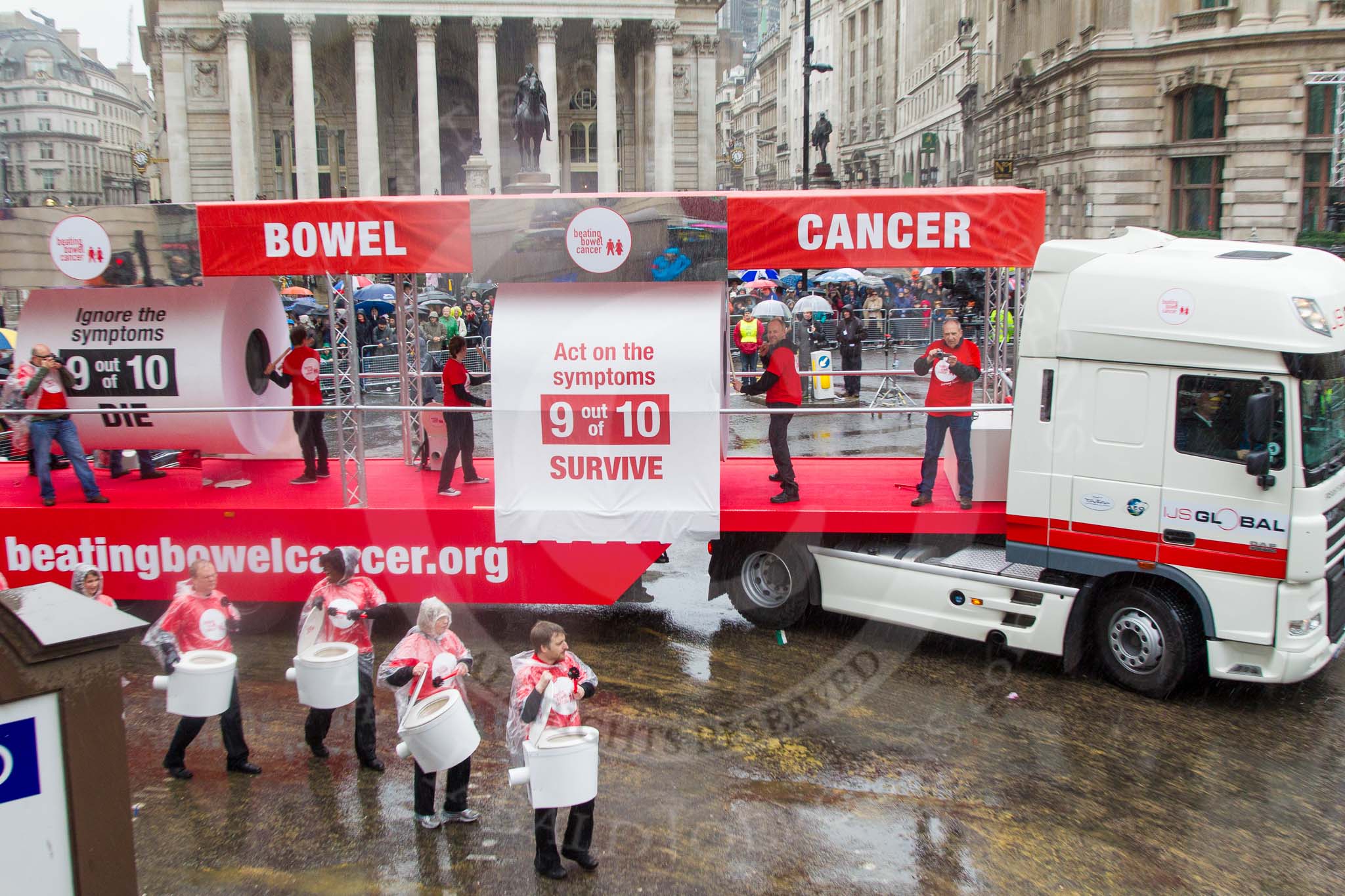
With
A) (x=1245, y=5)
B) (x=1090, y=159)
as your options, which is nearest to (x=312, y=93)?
(x=1090, y=159)

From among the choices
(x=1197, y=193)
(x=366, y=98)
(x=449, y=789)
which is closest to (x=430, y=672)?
(x=449, y=789)

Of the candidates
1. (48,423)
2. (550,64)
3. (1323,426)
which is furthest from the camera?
(550,64)

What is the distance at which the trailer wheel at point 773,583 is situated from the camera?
10039mm

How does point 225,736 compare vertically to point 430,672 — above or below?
below

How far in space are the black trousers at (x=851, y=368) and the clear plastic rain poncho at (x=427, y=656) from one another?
59.8 feet

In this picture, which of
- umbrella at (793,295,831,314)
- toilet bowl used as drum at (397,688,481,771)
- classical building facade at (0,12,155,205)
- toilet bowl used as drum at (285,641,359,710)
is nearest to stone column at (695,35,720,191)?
umbrella at (793,295,831,314)

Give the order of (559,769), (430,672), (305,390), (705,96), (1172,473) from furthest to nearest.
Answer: (705,96)
(305,390)
(1172,473)
(430,672)
(559,769)

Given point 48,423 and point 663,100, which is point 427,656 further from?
point 663,100

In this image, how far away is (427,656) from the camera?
670cm

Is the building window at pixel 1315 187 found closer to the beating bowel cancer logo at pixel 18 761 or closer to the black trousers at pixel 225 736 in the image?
the black trousers at pixel 225 736

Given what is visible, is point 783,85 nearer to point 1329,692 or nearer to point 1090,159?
point 1090,159

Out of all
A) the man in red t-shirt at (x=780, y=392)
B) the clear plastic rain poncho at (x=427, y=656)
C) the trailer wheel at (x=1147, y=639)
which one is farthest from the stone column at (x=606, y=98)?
the clear plastic rain poncho at (x=427, y=656)

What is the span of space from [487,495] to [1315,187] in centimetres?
3990

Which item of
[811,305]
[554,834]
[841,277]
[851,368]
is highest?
[841,277]
